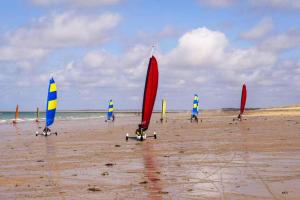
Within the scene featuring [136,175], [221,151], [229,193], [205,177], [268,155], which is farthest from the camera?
[221,151]

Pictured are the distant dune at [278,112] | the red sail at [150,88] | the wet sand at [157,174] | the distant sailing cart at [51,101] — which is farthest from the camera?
the distant dune at [278,112]

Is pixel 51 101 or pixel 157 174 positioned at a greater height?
pixel 51 101

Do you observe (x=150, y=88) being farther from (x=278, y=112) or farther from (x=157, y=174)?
(x=278, y=112)

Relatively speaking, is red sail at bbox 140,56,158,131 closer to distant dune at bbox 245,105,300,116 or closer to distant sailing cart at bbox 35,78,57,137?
distant sailing cart at bbox 35,78,57,137

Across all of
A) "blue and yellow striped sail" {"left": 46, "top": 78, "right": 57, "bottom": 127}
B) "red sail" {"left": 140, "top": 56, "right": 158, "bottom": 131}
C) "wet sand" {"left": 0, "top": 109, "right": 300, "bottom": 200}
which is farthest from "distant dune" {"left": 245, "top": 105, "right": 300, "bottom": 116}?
"wet sand" {"left": 0, "top": 109, "right": 300, "bottom": 200}

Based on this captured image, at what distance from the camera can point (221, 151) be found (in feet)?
69.7

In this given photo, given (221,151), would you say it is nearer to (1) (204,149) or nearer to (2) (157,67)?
(1) (204,149)

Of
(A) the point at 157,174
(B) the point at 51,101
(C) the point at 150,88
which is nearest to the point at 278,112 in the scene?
(B) the point at 51,101

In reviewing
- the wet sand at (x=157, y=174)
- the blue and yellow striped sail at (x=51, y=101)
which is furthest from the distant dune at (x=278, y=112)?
the wet sand at (x=157, y=174)

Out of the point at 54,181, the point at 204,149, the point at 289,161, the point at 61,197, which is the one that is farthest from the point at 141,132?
the point at 61,197

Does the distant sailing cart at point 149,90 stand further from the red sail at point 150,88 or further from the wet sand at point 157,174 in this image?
the wet sand at point 157,174

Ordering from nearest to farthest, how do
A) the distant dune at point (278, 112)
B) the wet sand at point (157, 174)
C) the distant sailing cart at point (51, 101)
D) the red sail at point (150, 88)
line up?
the wet sand at point (157, 174)
the red sail at point (150, 88)
the distant sailing cart at point (51, 101)
the distant dune at point (278, 112)

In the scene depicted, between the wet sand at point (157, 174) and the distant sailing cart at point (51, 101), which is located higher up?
the distant sailing cart at point (51, 101)

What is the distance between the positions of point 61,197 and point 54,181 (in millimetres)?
2666
